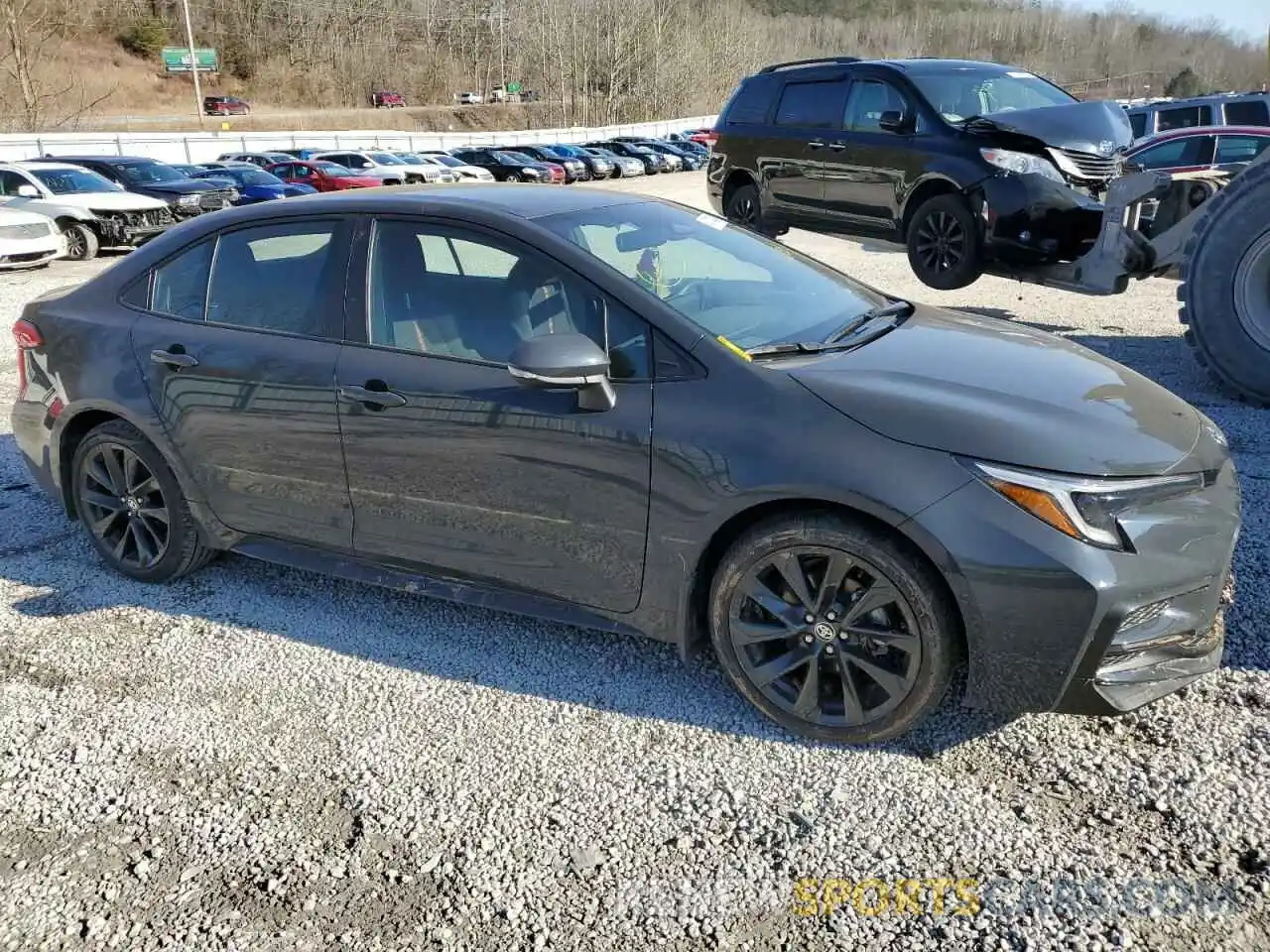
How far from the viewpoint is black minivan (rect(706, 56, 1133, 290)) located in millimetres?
Result: 8031

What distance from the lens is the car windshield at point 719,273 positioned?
329 cm

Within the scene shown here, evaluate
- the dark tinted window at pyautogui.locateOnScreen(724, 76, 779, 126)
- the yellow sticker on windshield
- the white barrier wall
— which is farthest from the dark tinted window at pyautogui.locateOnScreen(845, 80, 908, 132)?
the white barrier wall

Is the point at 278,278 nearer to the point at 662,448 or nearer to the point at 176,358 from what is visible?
the point at 176,358

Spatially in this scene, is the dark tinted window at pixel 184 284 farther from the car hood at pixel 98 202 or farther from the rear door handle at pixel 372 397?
the car hood at pixel 98 202

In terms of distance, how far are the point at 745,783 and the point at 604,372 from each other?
4.18 feet

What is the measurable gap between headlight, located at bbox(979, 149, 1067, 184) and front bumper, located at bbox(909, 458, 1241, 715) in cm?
602

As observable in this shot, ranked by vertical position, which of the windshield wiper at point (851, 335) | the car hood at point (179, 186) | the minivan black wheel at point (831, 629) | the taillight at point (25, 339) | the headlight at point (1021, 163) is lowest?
the car hood at point (179, 186)

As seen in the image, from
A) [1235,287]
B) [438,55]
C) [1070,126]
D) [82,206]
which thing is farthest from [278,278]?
[438,55]

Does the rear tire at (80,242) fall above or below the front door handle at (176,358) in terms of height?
below

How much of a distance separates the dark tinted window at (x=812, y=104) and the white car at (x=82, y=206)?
11.3 meters

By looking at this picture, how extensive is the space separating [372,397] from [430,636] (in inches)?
36.8

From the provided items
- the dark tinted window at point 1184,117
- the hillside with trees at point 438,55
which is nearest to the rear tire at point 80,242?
the dark tinted window at point 1184,117

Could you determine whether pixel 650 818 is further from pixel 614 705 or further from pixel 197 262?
pixel 197 262

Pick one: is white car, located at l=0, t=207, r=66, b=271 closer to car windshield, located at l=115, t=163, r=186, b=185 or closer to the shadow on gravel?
car windshield, located at l=115, t=163, r=186, b=185
